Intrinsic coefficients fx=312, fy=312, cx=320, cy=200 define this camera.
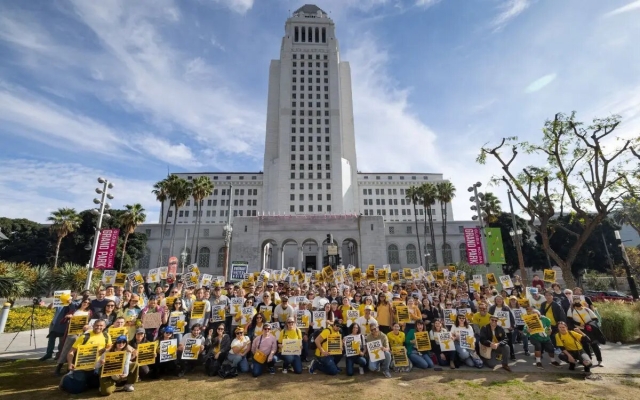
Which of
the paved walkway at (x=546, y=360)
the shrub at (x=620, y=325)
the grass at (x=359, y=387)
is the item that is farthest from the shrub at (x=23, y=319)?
the shrub at (x=620, y=325)

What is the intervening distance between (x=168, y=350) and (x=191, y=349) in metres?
0.55

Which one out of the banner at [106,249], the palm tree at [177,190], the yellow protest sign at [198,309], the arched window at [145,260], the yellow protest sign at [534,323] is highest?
the palm tree at [177,190]

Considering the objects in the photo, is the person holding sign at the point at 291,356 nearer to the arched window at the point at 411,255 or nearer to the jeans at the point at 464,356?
the jeans at the point at 464,356

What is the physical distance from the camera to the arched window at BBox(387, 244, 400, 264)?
189 ft

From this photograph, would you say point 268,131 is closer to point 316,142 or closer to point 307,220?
point 316,142

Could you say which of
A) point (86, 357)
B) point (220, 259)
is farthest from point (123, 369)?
point (220, 259)

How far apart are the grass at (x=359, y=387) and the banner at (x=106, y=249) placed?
32.6 feet

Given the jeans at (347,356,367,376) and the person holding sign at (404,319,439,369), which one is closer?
the jeans at (347,356,367,376)

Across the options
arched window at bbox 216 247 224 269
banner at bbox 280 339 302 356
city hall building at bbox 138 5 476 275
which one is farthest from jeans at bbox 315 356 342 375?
arched window at bbox 216 247 224 269

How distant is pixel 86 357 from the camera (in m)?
6.75

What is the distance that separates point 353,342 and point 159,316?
5288 mm

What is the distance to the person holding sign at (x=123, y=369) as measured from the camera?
6.66 m

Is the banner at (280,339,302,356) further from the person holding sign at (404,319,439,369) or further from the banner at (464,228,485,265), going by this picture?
the banner at (464,228,485,265)

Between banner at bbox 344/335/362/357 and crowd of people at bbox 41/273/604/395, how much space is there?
1.0 inches
